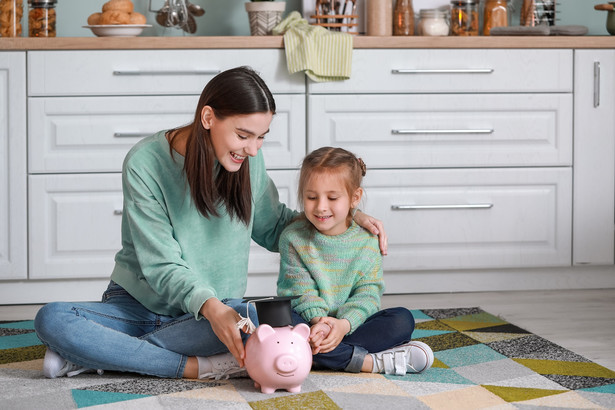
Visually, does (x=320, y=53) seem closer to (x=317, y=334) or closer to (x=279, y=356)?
(x=317, y=334)

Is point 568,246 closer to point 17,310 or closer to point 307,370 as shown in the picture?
point 307,370

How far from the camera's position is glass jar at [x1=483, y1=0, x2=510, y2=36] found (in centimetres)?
318

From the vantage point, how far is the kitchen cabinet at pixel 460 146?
2729 mm

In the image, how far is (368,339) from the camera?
1.84 meters

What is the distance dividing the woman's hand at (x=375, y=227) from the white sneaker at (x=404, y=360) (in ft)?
0.75

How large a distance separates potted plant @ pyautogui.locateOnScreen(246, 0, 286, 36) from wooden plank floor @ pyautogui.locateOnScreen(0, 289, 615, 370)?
981 mm

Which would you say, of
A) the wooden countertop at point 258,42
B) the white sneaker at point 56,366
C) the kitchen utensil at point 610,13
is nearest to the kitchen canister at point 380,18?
the wooden countertop at point 258,42

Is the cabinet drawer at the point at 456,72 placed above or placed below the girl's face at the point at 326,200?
above

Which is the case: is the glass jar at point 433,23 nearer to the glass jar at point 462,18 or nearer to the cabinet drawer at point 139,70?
the glass jar at point 462,18

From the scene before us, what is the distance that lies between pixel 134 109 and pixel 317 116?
0.57 m

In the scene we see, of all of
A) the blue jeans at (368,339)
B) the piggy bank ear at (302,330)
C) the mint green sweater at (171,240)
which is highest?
the mint green sweater at (171,240)

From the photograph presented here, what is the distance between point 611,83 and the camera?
282 centimetres

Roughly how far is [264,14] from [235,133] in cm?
129

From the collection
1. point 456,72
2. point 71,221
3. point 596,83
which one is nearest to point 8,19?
point 71,221
